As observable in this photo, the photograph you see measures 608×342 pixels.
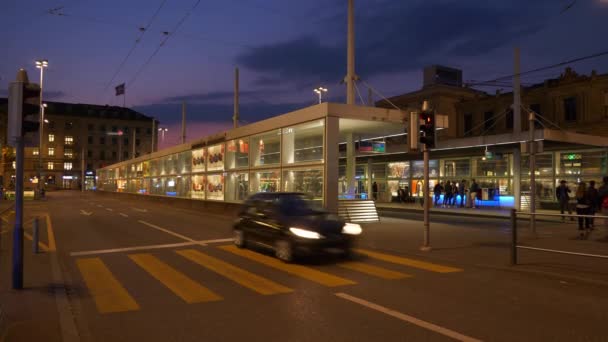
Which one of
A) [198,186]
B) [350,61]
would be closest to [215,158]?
[198,186]

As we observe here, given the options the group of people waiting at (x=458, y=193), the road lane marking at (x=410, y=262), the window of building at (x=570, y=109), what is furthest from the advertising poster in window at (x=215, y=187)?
the window of building at (x=570, y=109)

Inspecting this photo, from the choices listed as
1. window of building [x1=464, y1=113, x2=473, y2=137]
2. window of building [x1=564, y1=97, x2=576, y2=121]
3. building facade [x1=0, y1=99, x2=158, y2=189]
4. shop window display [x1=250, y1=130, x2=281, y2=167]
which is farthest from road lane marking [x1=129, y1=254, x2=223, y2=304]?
building facade [x1=0, y1=99, x2=158, y2=189]

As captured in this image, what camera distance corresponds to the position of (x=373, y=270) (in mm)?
9883

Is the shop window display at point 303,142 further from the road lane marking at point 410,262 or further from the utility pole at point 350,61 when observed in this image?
the road lane marking at point 410,262

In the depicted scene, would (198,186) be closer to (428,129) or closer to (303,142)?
(303,142)

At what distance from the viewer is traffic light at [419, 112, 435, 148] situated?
41.5 feet

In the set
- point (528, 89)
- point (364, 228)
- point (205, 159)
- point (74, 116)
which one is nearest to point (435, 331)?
point (364, 228)

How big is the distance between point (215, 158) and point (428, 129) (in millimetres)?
18745

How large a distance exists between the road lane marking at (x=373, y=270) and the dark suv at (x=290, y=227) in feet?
1.45

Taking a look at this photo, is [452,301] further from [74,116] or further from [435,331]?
[74,116]

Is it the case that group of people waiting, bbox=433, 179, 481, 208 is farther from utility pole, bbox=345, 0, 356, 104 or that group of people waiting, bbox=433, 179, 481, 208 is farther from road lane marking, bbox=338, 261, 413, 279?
road lane marking, bbox=338, 261, 413, 279

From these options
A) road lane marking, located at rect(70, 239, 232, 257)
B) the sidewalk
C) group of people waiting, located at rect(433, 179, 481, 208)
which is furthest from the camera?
group of people waiting, located at rect(433, 179, 481, 208)

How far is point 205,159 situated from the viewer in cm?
3067

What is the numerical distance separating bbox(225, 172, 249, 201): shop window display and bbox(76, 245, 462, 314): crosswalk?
498 inches
